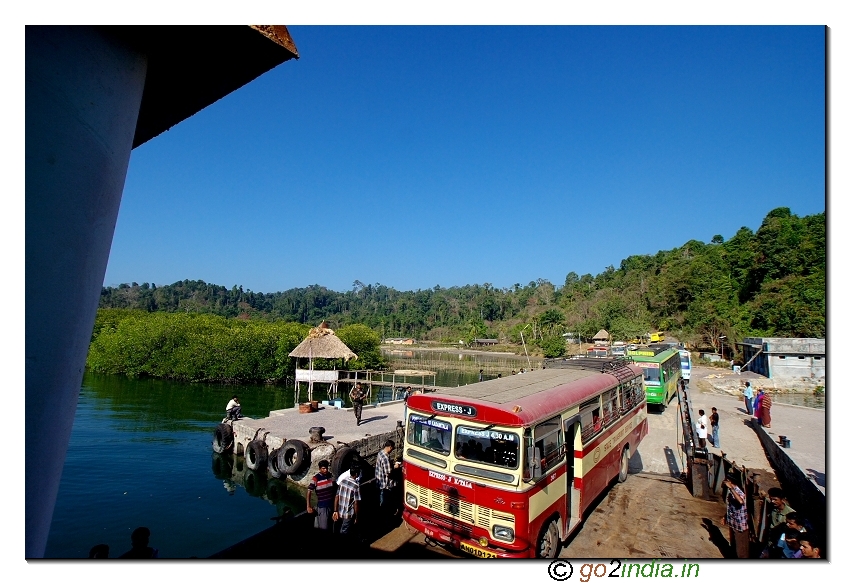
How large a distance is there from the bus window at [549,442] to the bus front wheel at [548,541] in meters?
0.96

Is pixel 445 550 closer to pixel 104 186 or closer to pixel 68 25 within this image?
pixel 104 186

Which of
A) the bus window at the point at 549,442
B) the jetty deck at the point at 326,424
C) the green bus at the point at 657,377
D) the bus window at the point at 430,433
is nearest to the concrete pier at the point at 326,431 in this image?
the jetty deck at the point at 326,424

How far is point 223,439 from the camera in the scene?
18234mm

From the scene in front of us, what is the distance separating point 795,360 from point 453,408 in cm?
3634

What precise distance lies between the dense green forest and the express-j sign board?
473cm

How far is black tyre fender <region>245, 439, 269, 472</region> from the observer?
1602 centimetres

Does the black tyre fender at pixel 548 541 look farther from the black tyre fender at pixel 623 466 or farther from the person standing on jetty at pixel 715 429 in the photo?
the person standing on jetty at pixel 715 429

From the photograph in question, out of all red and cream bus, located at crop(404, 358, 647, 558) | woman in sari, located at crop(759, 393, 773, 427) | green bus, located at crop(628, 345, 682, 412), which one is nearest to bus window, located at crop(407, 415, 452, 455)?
red and cream bus, located at crop(404, 358, 647, 558)

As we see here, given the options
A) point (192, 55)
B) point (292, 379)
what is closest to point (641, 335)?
point (292, 379)

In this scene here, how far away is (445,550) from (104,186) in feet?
22.6

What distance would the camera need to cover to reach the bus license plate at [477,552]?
6.38 metres

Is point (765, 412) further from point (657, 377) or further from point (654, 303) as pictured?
point (654, 303)

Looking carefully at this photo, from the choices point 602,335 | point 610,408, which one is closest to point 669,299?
point 602,335

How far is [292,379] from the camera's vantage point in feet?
146
